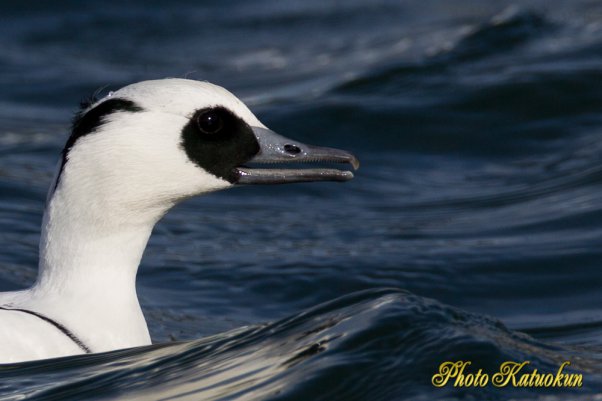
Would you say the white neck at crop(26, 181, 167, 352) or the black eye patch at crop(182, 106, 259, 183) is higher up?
the black eye patch at crop(182, 106, 259, 183)

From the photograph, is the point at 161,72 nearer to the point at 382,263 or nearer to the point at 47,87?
the point at 47,87

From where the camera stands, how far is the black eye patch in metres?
6.06

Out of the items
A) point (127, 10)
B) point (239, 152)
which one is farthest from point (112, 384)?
point (127, 10)

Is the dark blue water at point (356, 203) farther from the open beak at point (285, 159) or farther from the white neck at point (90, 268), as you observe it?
the open beak at point (285, 159)

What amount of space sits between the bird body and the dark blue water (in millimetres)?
214

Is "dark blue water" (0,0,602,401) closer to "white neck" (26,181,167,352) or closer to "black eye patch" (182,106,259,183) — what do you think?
"white neck" (26,181,167,352)

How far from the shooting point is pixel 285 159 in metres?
6.26

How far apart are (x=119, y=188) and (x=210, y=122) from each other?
0.52 m

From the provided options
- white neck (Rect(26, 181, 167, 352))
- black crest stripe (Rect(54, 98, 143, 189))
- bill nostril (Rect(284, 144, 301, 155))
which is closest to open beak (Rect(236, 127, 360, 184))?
bill nostril (Rect(284, 144, 301, 155))

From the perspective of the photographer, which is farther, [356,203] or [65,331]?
[356,203]

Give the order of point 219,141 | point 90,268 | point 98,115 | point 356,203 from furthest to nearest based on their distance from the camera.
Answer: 1. point 356,203
2. point 219,141
3. point 90,268
4. point 98,115

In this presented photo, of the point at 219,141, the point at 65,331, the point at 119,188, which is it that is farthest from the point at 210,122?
the point at 65,331

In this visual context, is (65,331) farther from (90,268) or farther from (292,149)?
(292,149)

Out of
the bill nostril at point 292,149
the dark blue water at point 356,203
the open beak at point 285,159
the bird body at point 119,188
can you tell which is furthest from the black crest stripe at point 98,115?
the dark blue water at point 356,203
